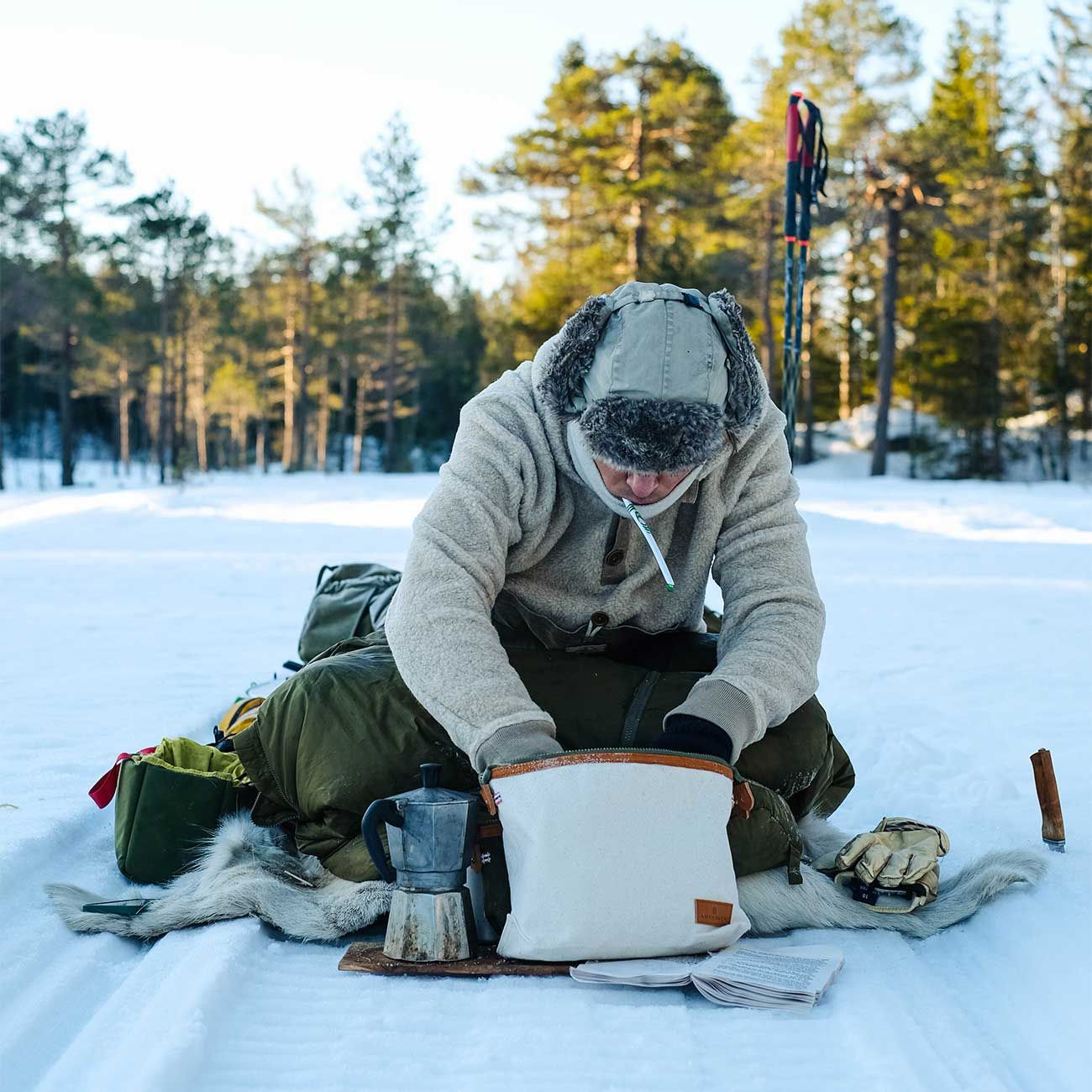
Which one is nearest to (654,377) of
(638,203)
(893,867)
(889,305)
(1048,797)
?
(893,867)

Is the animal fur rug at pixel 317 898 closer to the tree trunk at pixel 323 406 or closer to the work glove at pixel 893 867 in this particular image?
the work glove at pixel 893 867

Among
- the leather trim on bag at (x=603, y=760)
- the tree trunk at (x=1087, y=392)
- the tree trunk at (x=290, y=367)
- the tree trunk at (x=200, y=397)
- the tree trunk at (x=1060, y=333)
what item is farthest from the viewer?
the tree trunk at (x=200, y=397)

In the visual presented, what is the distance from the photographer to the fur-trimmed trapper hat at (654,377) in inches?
88.0

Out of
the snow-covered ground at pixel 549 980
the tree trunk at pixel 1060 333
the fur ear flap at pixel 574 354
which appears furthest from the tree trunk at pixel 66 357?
the fur ear flap at pixel 574 354

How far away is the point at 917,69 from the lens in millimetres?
26125

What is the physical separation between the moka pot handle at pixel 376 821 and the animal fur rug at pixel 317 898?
13 centimetres

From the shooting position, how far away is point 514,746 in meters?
2.12

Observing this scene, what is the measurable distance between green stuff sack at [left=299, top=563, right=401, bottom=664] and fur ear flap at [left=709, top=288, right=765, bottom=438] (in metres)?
1.52

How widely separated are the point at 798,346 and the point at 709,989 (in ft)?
15.8

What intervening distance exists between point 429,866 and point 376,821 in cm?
14

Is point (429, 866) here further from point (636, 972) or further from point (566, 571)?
point (566, 571)

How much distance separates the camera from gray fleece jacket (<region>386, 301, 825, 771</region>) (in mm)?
2234

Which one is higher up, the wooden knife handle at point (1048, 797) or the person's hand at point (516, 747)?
the person's hand at point (516, 747)

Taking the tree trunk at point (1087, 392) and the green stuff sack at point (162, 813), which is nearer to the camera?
the green stuff sack at point (162, 813)
